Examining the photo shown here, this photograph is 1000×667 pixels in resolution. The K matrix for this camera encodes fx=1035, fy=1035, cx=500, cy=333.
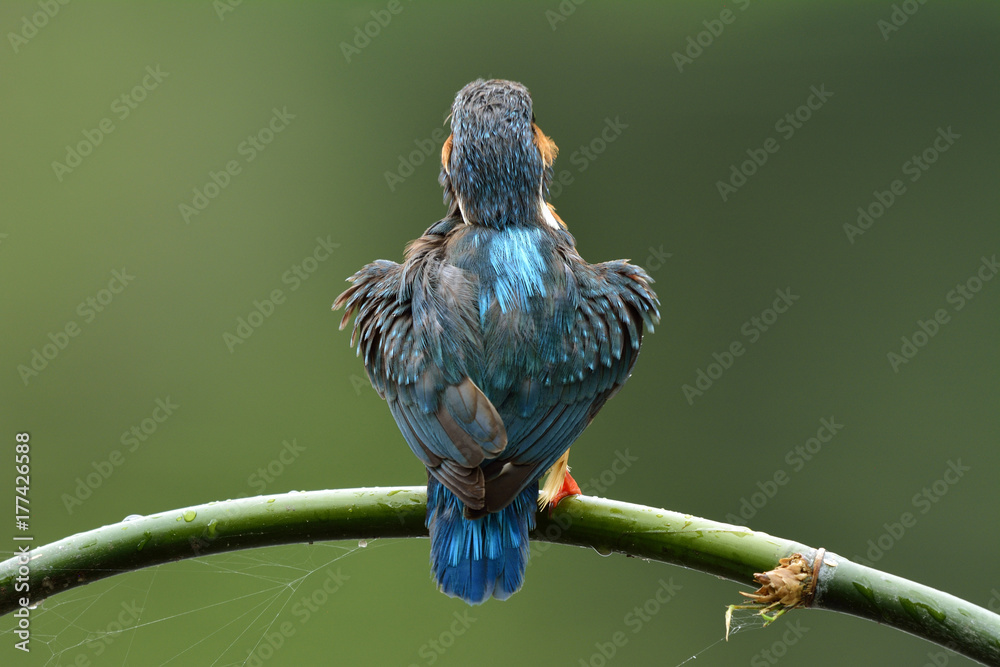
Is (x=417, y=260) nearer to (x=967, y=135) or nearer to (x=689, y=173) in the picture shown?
(x=689, y=173)

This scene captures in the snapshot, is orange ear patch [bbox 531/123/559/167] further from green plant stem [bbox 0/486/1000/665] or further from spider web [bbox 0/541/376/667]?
spider web [bbox 0/541/376/667]

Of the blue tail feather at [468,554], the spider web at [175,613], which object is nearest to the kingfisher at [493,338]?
the blue tail feather at [468,554]

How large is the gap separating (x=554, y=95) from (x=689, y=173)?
754 mm

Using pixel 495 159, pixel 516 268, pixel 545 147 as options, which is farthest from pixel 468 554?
pixel 545 147

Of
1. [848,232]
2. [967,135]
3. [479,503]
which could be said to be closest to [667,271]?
[848,232]

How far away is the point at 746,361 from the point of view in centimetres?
504

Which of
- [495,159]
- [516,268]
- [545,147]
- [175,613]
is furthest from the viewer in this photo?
[175,613]

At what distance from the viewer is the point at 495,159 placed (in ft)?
7.61

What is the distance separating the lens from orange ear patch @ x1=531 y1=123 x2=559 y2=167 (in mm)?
2443

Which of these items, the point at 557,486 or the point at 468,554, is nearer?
the point at 468,554

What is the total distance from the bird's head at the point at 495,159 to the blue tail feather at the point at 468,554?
69 centimetres

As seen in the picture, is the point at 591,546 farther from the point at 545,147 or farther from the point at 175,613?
the point at 175,613

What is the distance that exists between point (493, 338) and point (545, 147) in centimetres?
60

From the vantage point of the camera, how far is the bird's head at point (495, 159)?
2.32 metres
